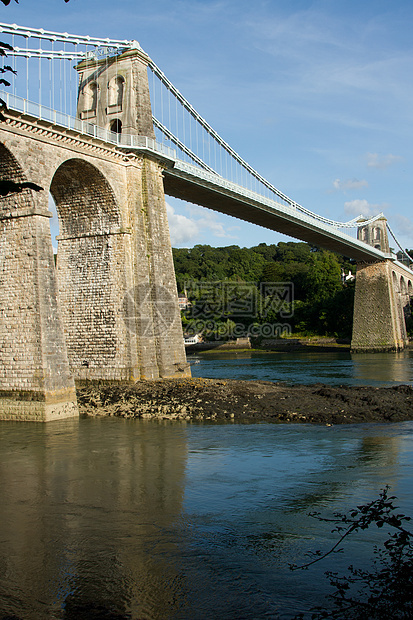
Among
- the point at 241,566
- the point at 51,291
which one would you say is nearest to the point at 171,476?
the point at 241,566

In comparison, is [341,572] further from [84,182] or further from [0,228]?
[84,182]

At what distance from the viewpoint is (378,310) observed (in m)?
42.9

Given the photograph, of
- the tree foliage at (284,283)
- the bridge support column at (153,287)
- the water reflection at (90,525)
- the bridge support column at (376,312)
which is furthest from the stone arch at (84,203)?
the tree foliage at (284,283)

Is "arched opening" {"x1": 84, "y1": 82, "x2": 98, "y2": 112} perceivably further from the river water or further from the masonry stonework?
the river water

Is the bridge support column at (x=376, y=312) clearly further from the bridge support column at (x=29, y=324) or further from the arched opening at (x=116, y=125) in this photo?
the bridge support column at (x=29, y=324)

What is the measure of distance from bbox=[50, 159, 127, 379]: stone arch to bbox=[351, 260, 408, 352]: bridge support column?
2930 centimetres

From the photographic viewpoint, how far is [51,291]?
42.7ft

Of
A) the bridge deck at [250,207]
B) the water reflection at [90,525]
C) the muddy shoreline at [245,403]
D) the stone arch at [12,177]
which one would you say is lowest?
the water reflection at [90,525]

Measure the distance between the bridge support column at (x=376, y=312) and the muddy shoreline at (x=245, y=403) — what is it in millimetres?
27995

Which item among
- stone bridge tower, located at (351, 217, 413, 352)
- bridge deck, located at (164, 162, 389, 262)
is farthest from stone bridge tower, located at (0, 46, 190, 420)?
stone bridge tower, located at (351, 217, 413, 352)

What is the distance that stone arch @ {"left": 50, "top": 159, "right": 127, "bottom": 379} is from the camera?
16.8m

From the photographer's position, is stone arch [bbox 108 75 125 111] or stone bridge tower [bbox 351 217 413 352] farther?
stone bridge tower [bbox 351 217 413 352]

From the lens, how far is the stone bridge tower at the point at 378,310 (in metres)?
42.2

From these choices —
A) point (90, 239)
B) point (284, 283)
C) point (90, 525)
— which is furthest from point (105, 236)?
Result: point (284, 283)
